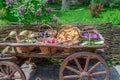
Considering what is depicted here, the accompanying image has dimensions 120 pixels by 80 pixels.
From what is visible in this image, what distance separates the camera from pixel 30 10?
6.46m

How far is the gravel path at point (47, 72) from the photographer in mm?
6063

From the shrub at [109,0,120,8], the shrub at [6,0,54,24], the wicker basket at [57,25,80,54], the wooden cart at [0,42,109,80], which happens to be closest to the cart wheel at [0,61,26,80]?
the wooden cart at [0,42,109,80]

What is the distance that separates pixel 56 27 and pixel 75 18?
6647 millimetres

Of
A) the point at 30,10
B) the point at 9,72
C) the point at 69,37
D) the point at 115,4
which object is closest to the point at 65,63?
the point at 69,37

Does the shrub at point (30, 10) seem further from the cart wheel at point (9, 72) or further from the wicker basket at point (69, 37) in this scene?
the cart wheel at point (9, 72)

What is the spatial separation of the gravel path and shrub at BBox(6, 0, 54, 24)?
2.94 feet

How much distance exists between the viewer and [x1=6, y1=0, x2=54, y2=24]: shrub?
643 cm

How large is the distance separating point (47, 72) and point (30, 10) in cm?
120

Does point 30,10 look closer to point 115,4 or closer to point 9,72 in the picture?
point 9,72

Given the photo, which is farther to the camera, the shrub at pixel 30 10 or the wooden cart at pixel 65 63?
the shrub at pixel 30 10

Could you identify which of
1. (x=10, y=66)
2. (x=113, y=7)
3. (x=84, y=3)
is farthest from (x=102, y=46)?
(x=84, y=3)

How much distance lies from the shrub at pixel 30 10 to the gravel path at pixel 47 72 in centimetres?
90

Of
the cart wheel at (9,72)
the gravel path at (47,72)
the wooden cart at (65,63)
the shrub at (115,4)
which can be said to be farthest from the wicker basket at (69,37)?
the shrub at (115,4)

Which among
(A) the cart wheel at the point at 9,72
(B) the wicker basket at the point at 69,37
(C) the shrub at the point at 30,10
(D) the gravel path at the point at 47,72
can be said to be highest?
(C) the shrub at the point at 30,10
